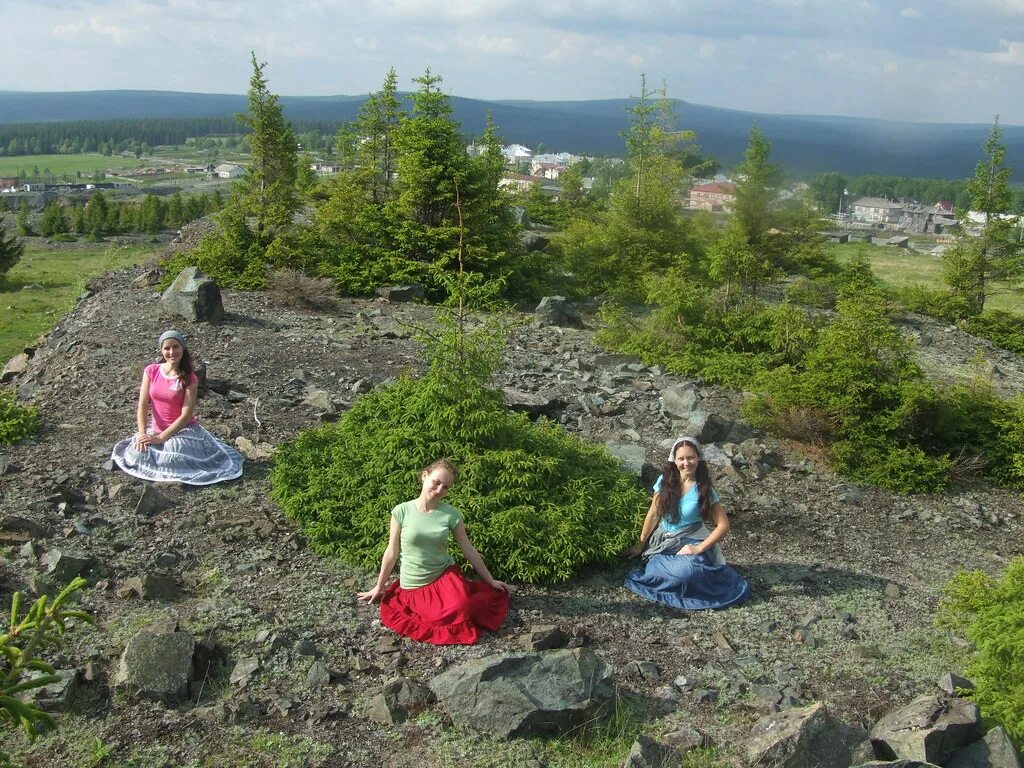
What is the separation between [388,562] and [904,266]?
43.2 metres

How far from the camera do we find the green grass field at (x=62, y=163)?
15046 cm

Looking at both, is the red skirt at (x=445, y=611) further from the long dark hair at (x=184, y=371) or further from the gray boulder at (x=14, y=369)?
the gray boulder at (x=14, y=369)

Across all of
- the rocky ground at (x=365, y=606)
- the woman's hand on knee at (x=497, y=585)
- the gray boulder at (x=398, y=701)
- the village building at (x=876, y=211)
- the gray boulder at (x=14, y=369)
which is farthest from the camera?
the village building at (x=876, y=211)

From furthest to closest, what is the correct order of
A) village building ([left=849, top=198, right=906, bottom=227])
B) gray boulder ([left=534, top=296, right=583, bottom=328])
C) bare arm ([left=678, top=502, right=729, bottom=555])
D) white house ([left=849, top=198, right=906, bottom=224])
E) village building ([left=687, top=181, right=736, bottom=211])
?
white house ([left=849, top=198, right=906, bottom=224]) < village building ([left=849, top=198, right=906, bottom=227]) < village building ([left=687, top=181, right=736, bottom=211]) < gray boulder ([left=534, top=296, right=583, bottom=328]) < bare arm ([left=678, top=502, right=729, bottom=555])

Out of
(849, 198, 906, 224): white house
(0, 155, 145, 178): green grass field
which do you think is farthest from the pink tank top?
(0, 155, 145, 178): green grass field

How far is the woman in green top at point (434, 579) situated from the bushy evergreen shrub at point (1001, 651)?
9.83 ft

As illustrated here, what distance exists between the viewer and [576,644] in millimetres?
5996

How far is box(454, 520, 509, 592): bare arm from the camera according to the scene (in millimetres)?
6055

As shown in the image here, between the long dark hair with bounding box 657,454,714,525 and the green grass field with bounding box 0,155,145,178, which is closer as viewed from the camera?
the long dark hair with bounding box 657,454,714,525

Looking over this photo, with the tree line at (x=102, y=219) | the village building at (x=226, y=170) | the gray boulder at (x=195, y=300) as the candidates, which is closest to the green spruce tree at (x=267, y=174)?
the gray boulder at (x=195, y=300)

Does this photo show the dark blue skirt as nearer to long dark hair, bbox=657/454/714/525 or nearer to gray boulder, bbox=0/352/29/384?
long dark hair, bbox=657/454/714/525

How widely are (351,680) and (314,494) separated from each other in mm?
2147

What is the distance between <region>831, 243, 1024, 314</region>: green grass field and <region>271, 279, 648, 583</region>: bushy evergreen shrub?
25.7m

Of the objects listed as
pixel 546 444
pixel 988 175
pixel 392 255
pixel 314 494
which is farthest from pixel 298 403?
pixel 988 175
